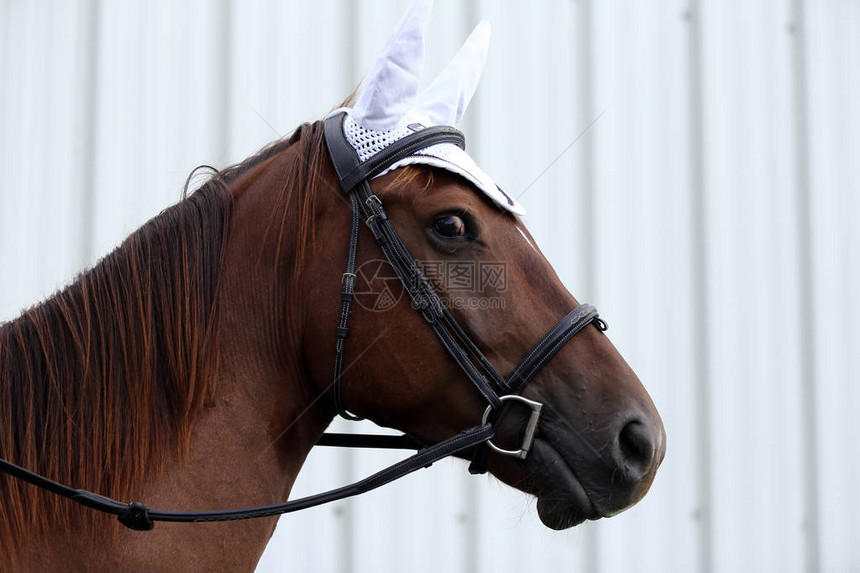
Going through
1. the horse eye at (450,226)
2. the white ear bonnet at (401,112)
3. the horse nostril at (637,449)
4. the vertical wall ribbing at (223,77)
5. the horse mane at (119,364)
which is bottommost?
the horse nostril at (637,449)

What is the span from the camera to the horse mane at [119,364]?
1.00 meters

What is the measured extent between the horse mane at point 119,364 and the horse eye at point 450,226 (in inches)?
9.7

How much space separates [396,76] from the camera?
1130 mm

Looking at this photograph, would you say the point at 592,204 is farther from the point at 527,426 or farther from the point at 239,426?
the point at 239,426

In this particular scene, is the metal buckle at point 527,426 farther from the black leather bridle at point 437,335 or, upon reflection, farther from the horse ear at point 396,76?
the horse ear at point 396,76

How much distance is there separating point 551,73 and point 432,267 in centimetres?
153

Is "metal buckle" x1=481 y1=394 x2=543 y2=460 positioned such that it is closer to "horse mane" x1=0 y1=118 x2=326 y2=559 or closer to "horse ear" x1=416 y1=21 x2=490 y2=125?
"horse mane" x1=0 y1=118 x2=326 y2=559

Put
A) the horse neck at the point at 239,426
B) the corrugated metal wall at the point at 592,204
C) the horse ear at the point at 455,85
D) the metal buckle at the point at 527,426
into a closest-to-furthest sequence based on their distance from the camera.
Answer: the horse neck at the point at 239,426, the metal buckle at the point at 527,426, the horse ear at the point at 455,85, the corrugated metal wall at the point at 592,204

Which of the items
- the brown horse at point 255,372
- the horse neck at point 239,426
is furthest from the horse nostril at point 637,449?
the horse neck at point 239,426

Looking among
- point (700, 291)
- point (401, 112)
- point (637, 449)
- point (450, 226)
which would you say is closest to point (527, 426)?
point (637, 449)

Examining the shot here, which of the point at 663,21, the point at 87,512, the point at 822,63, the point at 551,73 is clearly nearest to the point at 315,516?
the point at 87,512

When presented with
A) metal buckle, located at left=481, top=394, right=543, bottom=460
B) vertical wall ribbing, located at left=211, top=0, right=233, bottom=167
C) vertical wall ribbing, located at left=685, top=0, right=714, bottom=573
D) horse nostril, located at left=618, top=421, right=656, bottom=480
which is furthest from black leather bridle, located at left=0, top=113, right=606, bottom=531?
vertical wall ribbing, located at left=685, top=0, right=714, bottom=573

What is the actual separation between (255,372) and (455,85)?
2.48 ft

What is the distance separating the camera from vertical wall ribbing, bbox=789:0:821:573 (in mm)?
2373
